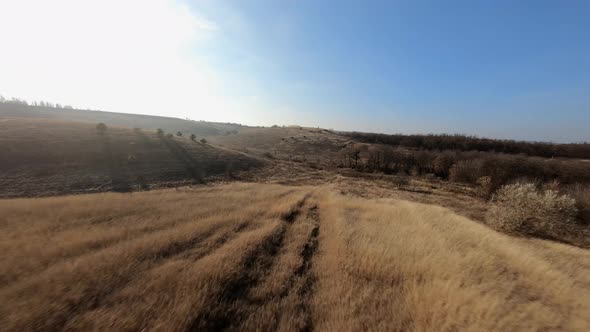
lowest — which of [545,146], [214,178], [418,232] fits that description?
[214,178]

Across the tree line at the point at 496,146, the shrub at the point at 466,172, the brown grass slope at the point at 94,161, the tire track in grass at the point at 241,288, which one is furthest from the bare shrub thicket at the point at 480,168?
the tire track in grass at the point at 241,288

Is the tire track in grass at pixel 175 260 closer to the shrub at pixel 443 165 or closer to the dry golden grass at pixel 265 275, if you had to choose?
the dry golden grass at pixel 265 275

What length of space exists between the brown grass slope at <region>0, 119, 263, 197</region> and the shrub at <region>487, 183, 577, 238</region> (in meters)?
25.9

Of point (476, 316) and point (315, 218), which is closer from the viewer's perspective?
point (476, 316)

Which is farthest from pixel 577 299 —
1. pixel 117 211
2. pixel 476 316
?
pixel 117 211

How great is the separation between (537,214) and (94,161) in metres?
37.5

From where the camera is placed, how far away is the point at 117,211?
1152 centimetres

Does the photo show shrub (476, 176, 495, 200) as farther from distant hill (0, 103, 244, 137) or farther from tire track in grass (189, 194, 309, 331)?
distant hill (0, 103, 244, 137)

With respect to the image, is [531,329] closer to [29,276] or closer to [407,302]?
[407,302]

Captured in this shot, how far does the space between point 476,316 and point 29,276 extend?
9608 millimetres

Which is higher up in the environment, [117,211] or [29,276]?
[29,276]

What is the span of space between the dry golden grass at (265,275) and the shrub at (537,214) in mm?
2173

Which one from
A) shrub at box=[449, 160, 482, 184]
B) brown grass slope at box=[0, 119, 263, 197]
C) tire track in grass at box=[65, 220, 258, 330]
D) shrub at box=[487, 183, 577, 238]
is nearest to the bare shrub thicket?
shrub at box=[449, 160, 482, 184]

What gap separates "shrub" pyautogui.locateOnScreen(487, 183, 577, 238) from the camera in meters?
13.6
